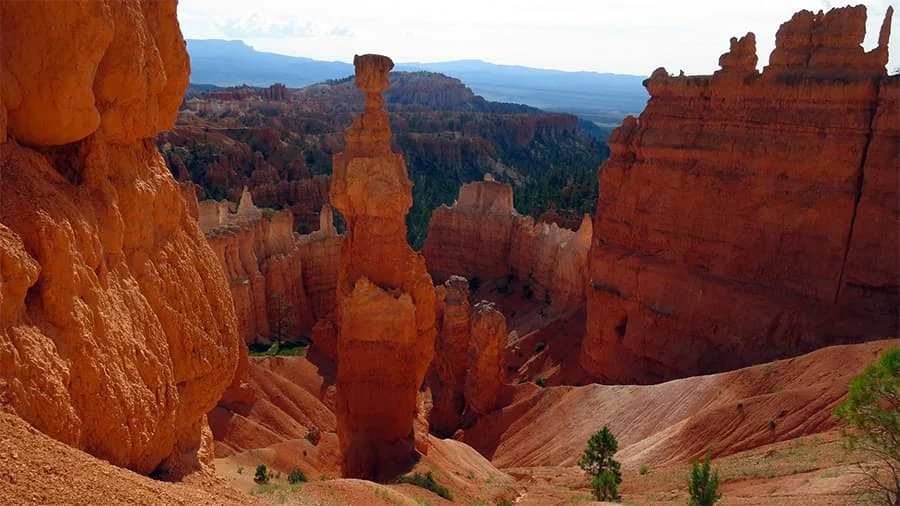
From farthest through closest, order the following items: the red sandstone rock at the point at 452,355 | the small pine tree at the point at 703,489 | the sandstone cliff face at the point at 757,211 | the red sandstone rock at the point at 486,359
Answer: the red sandstone rock at the point at 452,355
the red sandstone rock at the point at 486,359
the sandstone cliff face at the point at 757,211
the small pine tree at the point at 703,489

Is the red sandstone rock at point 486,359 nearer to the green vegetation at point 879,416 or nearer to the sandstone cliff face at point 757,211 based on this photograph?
the sandstone cliff face at point 757,211

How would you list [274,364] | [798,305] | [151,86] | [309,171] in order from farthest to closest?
[309,171] < [274,364] < [798,305] < [151,86]

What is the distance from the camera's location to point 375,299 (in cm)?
1898

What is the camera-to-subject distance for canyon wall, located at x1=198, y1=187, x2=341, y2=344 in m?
33.2

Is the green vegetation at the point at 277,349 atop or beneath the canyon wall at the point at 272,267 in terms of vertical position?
beneath

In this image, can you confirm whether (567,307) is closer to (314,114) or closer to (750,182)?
(750,182)

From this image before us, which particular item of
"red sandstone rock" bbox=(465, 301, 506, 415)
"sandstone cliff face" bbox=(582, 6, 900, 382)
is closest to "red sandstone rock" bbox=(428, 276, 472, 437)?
"red sandstone rock" bbox=(465, 301, 506, 415)

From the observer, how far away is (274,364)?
27.9 m

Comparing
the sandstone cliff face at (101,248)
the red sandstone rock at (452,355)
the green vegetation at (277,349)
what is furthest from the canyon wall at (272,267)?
the sandstone cliff face at (101,248)

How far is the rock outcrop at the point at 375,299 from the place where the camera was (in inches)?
745

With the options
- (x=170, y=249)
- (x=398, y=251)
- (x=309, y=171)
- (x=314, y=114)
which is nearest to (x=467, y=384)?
(x=398, y=251)

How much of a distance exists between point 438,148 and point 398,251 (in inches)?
3137

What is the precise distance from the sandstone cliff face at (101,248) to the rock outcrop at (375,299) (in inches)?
376

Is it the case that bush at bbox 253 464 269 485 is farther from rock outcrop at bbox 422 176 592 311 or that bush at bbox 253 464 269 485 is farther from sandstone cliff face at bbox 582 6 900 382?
rock outcrop at bbox 422 176 592 311
